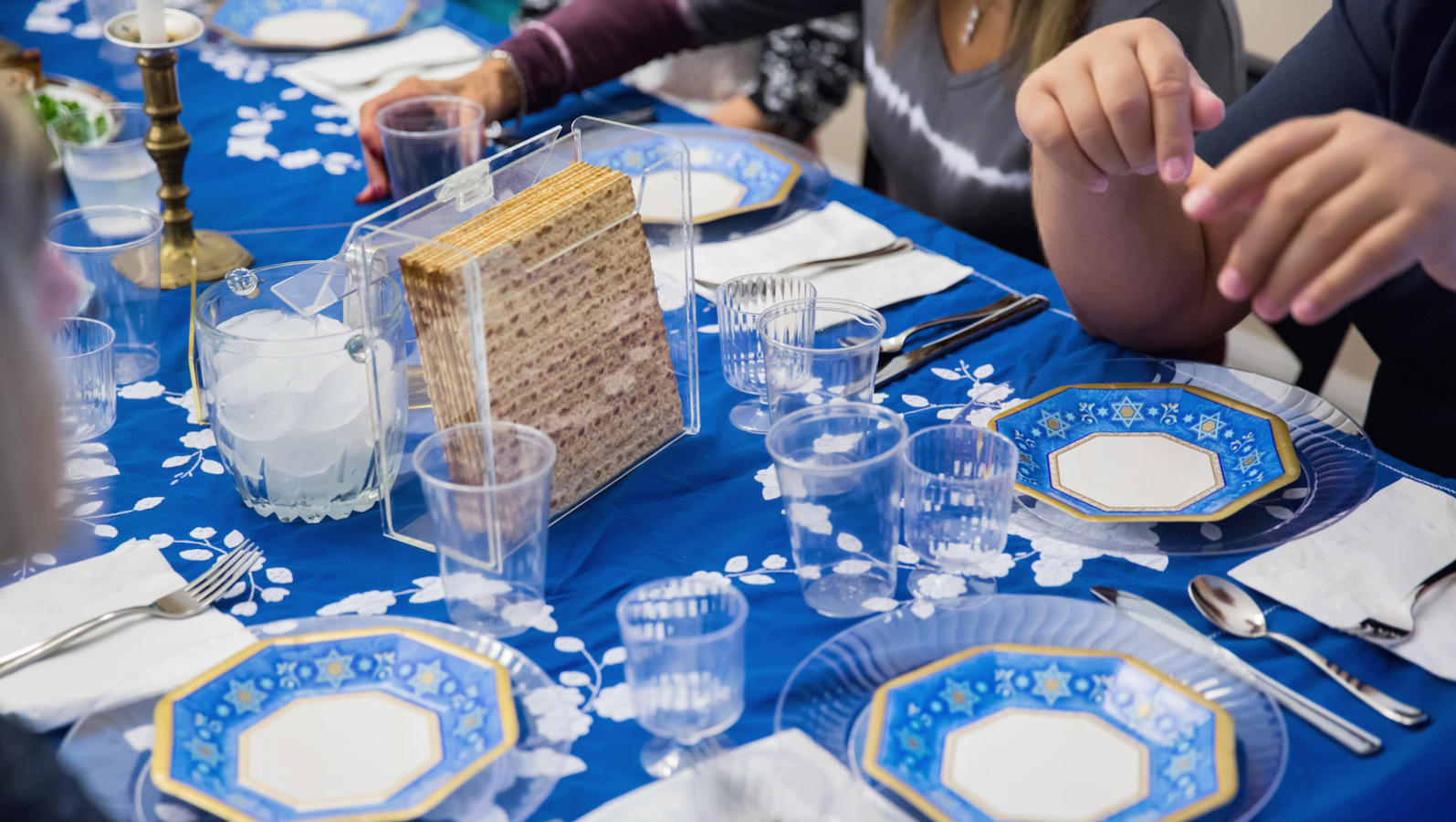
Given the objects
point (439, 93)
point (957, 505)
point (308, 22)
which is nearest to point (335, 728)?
point (957, 505)

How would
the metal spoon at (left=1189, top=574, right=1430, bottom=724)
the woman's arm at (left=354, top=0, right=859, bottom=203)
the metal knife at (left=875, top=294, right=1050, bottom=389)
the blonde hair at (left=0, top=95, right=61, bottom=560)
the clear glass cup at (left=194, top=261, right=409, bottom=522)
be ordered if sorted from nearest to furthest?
the blonde hair at (left=0, top=95, right=61, bottom=560) → the metal spoon at (left=1189, top=574, right=1430, bottom=724) → the clear glass cup at (left=194, top=261, right=409, bottom=522) → the metal knife at (left=875, top=294, right=1050, bottom=389) → the woman's arm at (left=354, top=0, right=859, bottom=203)

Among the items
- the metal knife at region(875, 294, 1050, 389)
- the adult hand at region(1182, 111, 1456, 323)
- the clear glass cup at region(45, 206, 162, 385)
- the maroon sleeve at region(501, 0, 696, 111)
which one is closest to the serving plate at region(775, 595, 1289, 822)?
the adult hand at region(1182, 111, 1456, 323)

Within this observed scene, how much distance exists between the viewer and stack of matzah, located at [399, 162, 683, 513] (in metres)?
0.77

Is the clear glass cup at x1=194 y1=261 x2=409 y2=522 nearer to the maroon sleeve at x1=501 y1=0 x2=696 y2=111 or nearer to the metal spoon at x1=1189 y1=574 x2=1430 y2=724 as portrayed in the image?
the metal spoon at x1=1189 y1=574 x2=1430 y2=724

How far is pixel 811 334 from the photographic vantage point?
38.1 inches

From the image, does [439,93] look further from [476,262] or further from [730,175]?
[476,262]

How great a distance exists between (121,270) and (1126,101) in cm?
84

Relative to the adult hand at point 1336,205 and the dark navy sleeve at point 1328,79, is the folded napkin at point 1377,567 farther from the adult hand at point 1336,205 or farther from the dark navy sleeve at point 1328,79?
the dark navy sleeve at point 1328,79

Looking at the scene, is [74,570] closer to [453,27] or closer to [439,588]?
[439,588]

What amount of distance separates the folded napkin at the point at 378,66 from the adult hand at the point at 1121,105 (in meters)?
1.01

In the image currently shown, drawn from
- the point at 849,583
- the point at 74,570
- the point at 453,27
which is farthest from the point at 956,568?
the point at 453,27

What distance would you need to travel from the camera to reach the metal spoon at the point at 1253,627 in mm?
682

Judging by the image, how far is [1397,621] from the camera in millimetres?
739

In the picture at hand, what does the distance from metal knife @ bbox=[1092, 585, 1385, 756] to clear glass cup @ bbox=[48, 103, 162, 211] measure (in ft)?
3.54
